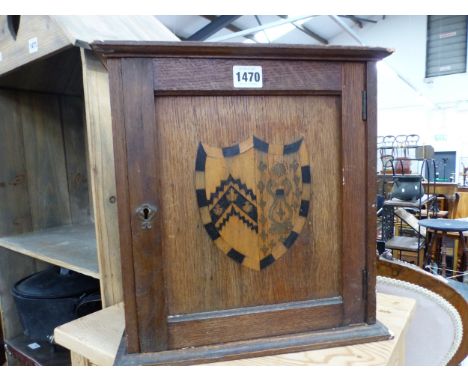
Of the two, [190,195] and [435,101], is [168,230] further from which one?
[435,101]

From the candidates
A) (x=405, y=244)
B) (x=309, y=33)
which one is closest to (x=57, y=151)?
(x=405, y=244)

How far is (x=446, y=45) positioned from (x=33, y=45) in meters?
6.48

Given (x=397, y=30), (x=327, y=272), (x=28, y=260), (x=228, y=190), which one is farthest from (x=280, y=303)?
(x=397, y=30)

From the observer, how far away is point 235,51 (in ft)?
1.83

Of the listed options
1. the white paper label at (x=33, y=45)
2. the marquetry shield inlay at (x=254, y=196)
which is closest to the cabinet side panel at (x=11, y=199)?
the white paper label at (x=33, y=45)

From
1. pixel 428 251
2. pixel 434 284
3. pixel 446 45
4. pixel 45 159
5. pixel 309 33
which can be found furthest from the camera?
pixel 309 33

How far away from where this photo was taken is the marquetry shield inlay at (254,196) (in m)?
0.58

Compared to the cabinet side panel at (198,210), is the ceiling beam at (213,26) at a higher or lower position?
higher

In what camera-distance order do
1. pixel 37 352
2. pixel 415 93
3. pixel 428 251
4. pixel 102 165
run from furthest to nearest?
pixel 415 93
pixel 428 251
pixel 37 352
pixel 102 165

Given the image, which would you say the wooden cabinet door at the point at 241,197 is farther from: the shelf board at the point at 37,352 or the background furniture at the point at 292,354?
the shelf board at the point at 37,352

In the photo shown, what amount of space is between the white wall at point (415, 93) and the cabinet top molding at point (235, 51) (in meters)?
5.78

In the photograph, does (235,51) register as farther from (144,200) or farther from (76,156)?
(76,156)

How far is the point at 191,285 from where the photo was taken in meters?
0.59

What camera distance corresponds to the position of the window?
5270 mm
